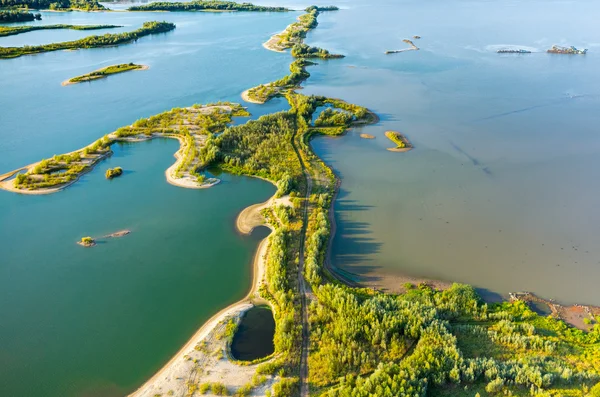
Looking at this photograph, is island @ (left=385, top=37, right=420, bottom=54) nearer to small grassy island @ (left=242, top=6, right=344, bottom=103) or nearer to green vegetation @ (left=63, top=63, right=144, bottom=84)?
small grassy island @ (left=242, top=6, right=344, bottom=103)

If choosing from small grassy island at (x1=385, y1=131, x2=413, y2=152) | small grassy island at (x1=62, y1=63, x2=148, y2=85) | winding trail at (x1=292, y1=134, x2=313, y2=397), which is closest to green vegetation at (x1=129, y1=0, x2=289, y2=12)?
small grassy island at (x1=62, y1=63, x2=148, y2=85)

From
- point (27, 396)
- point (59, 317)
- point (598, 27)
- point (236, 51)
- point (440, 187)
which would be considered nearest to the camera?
point (27, 396)

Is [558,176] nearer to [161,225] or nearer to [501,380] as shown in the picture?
[501,380]

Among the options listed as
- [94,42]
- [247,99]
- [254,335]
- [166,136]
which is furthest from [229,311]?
[94,42]

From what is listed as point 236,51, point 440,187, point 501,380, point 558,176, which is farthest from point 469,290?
point 236,51

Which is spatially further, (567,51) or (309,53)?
(309,53)

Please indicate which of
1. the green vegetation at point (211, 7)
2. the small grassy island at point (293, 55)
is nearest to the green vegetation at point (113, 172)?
the small grassy island at point (293, 55)

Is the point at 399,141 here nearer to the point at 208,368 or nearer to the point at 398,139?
the point at 398,139
